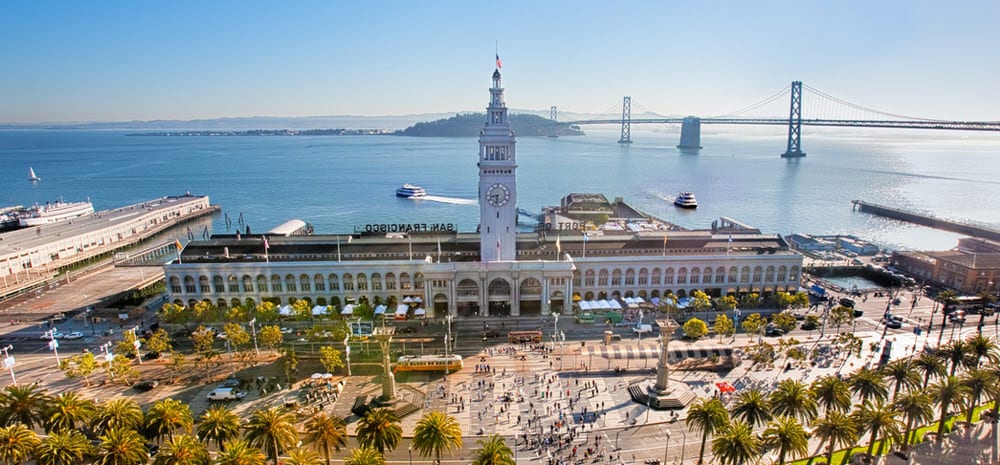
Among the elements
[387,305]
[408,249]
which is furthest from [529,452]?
[408,249]

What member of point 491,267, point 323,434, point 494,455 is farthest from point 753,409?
point 491,267

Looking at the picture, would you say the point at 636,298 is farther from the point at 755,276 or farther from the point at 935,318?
the point at 935,318

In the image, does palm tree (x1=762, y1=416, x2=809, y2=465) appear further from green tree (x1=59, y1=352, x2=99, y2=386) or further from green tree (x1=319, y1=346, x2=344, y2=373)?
green tree (x1=59, y1=352, x2=99, y2=386)

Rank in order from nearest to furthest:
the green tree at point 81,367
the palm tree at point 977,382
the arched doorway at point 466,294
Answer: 1. the palm tree at point 977,382
2. the green tree at point 81,367
3. the arched doorway at point 466,294

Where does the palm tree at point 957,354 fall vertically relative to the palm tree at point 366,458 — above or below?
above

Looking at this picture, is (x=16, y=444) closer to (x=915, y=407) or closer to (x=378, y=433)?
(x=378, y=433)

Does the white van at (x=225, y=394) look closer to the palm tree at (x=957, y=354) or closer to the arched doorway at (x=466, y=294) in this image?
the arched doorway at (x=466, y=294)

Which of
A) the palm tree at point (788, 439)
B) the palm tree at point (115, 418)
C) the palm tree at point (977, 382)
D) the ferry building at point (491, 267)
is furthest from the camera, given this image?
the ferry building at point (491, 267)

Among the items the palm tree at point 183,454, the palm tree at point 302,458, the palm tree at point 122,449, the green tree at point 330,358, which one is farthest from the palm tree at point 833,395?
the palm tree at point 122,449
